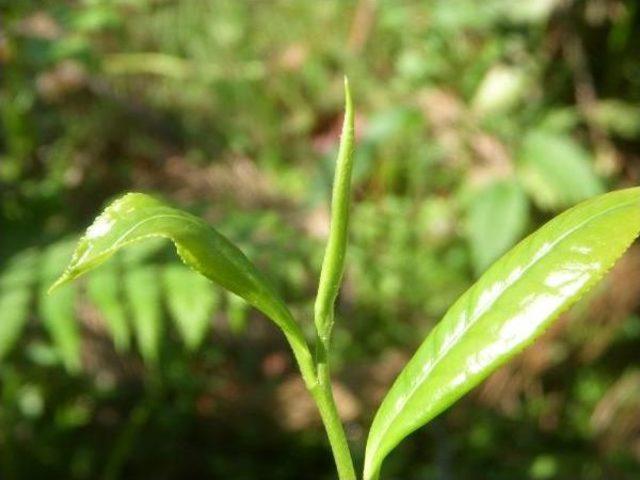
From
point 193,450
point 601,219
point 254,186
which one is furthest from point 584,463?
point 601,219

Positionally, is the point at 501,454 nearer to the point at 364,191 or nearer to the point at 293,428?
the point at 293,428

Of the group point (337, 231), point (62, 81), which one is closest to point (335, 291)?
point (337, 231)

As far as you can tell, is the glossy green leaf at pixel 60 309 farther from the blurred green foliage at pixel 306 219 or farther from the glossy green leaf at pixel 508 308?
the glossy green leaf at pixel 508 308

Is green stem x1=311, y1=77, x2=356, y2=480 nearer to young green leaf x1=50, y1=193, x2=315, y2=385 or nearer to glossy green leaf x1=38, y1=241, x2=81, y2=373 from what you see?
young green leaf x1=50, y1=193, x2=315, y2=385

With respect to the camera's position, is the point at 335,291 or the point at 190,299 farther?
the point at 190,299

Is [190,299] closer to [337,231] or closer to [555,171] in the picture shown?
[555,171]

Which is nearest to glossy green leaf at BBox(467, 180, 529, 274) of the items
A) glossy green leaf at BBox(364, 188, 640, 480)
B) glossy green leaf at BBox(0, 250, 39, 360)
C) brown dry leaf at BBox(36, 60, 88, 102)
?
glossy green leaf at BBox(0, 250, 39, 360)

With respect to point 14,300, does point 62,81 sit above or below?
above
